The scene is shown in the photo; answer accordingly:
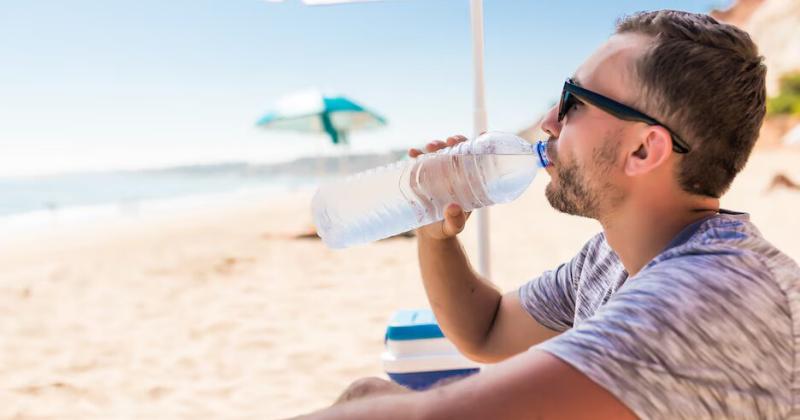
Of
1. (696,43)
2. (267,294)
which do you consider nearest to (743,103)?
(696,43)

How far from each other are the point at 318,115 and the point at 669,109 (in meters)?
9.49

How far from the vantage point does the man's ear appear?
3.38ft

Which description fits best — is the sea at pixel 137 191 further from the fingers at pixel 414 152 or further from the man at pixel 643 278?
the man at pixel 643 278

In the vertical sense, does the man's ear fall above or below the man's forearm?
above

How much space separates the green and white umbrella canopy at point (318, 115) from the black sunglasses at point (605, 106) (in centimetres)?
902

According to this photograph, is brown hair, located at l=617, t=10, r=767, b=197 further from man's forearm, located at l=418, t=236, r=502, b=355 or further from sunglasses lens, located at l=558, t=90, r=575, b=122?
man's forearm, located at l=418, t=236, r=502, b=355

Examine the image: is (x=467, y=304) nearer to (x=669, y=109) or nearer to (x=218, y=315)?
(x=669, y=109)

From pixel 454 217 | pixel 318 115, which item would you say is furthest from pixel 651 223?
pixel 318 115

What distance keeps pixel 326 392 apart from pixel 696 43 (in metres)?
2.52

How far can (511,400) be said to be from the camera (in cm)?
71

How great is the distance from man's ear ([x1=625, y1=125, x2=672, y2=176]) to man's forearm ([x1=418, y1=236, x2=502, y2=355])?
634mm

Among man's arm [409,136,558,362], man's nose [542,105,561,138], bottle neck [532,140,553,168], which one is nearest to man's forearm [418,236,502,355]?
man's arm [409,136,558,362]

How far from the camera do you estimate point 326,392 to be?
3.12 m

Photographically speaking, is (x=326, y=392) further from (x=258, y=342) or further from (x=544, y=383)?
(x=544, y=383)
